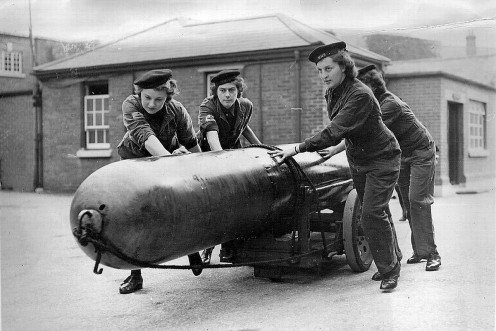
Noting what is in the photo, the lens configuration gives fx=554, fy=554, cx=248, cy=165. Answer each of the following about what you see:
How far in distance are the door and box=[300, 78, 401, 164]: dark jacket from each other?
11.3 meters

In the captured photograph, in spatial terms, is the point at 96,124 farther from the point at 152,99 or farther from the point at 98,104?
the point at 152,99

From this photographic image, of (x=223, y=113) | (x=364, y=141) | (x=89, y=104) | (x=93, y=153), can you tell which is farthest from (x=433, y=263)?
(x=89, y=104)

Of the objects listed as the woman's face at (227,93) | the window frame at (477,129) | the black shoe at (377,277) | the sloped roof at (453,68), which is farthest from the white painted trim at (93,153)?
the black shoe at (377,277)

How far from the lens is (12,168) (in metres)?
16.5

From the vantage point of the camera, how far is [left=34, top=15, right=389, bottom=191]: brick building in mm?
12852

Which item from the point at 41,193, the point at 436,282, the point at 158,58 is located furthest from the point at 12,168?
the point at 436,282

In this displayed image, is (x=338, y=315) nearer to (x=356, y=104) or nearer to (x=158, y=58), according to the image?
(x=356, y=104)

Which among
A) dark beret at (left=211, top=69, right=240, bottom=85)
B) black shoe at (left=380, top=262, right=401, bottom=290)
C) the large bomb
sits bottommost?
black shoe at (left=380, top=262, right=401, bottom=290)

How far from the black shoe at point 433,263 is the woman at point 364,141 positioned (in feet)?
2.72

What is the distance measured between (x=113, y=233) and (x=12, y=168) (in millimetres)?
14682

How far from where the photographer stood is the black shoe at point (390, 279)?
183 inches

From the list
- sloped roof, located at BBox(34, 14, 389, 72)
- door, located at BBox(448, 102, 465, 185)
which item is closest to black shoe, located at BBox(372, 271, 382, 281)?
sloped roof, located at BBox(34, 14, 389, 72)

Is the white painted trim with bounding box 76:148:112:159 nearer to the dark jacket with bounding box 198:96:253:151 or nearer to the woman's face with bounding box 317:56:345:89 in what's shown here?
the dark jacket with bounding box 198:96:253:151

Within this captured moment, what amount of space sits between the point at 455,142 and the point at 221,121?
1133 centimetres
